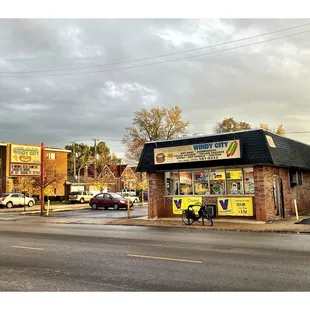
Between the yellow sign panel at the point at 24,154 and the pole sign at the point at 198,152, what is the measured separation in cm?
3237

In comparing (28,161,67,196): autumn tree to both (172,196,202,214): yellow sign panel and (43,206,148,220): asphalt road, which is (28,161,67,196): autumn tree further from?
(172,196,202,214): yellow sign panel

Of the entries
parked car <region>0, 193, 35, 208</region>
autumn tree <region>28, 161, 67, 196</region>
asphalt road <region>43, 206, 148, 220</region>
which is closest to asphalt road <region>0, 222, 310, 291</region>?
asphalt road <region>43, 206, 148, 220</region>

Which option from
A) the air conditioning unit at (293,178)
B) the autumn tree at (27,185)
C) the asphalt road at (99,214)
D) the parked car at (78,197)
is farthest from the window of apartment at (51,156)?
the air conditioning unit at (293,178)

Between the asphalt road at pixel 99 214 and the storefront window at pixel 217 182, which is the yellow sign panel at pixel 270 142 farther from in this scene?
the asphalt road at pixel 99 214

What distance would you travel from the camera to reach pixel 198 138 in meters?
20.9

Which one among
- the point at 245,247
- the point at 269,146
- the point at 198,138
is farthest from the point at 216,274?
the point at 198,138

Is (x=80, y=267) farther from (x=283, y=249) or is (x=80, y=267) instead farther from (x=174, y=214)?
(x=174, y=214)

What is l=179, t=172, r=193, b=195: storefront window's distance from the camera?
21703 mm

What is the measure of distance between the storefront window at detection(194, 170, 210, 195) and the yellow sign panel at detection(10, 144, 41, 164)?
33.8 meters

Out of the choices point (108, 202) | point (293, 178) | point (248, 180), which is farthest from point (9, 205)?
point (293, 178)

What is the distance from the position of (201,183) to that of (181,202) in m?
1.69

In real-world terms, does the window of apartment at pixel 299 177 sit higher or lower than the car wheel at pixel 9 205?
higher

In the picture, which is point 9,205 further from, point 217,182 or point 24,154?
point 217,182

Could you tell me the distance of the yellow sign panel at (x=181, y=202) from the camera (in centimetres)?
2122
